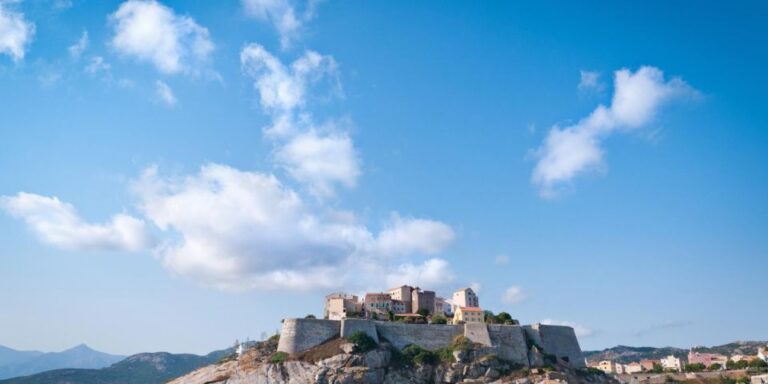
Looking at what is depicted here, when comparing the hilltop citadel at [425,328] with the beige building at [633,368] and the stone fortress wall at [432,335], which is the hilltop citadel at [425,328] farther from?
the beige building at [633,368]

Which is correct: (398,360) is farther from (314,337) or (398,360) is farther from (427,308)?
(427,308)

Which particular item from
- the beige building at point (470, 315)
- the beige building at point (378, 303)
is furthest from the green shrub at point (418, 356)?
the beige building at point (378, 303)

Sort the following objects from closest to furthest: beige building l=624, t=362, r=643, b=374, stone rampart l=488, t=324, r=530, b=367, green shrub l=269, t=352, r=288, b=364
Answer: green shrub l=269, t=352, r=288, b=364 < stone rampart l=488, t=324, r=530, b=367 < beige building l=624, t=362, r=643, b=374

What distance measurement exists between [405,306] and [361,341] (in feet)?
67.4

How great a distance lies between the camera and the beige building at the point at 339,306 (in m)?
81.3

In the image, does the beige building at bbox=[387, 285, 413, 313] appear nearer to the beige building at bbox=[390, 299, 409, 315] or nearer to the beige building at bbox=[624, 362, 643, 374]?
the beige building at bbox=[390, 299, 409, 315]

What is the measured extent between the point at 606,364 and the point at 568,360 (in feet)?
206

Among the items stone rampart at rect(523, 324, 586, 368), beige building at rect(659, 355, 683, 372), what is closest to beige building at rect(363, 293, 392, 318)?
stone rampart at rect(523, 324, 586, 368)

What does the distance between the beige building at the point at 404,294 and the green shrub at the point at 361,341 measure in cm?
1911

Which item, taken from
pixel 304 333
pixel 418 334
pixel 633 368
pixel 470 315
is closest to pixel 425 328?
pixel 418 334

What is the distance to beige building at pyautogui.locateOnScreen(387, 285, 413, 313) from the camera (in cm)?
8956

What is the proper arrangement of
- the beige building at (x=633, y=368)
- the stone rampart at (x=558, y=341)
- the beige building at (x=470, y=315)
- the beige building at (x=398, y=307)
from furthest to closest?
1. the beige building at (x=633, y=368)
2. the beige building at (x=398, y=307)
3. the beige building at (x=470, y=315)
4. the stone rampart at (x=558, y=341)

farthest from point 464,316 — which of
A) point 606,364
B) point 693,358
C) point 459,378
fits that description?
point 693,358

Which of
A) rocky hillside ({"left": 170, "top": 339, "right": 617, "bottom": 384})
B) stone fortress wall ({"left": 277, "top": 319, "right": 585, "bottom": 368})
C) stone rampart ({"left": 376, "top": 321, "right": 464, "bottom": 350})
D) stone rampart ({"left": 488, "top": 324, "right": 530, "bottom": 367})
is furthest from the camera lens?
stone rampart ({"left": 488, "top": 324, "right": 530, "bottom": 367})
